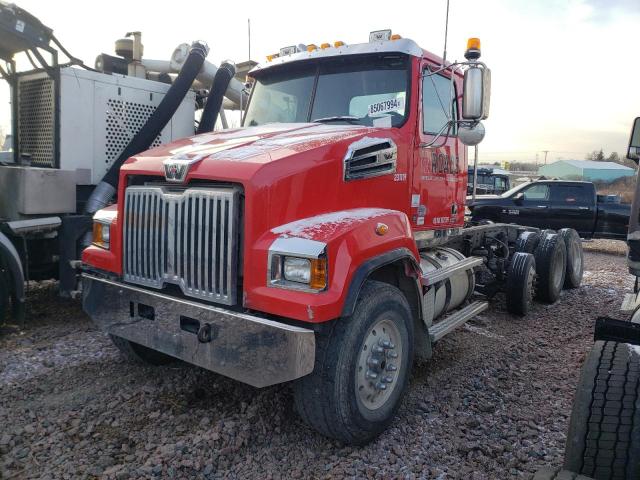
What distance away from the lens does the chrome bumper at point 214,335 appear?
2674mm

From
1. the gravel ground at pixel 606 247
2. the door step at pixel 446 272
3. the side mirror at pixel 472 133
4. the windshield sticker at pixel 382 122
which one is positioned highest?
the windshield sticker at pixel 382 122

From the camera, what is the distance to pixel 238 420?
3430 millimetres

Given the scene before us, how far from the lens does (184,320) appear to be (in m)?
3.04

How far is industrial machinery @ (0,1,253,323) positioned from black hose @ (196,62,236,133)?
0.04 feet

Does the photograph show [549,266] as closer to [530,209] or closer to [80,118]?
[80,118]

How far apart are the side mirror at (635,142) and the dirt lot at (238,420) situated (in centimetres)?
201

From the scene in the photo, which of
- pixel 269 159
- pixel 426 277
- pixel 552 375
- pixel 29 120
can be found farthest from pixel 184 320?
pixel 29 120

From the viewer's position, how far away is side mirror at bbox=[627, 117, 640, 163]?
4.89 meters

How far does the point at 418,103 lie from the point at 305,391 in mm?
2529

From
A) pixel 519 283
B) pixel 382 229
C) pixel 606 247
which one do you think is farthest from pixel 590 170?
pixel 382 229

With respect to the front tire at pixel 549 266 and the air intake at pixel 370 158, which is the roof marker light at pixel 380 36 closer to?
the air intake at pixel 370 158

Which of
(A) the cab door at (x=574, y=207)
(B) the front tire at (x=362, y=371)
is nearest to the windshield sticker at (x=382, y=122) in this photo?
(B) the front tire at (x=362, y=371)

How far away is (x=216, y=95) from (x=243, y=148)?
136 inches

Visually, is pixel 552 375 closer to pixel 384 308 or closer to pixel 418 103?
pixel 384 308
